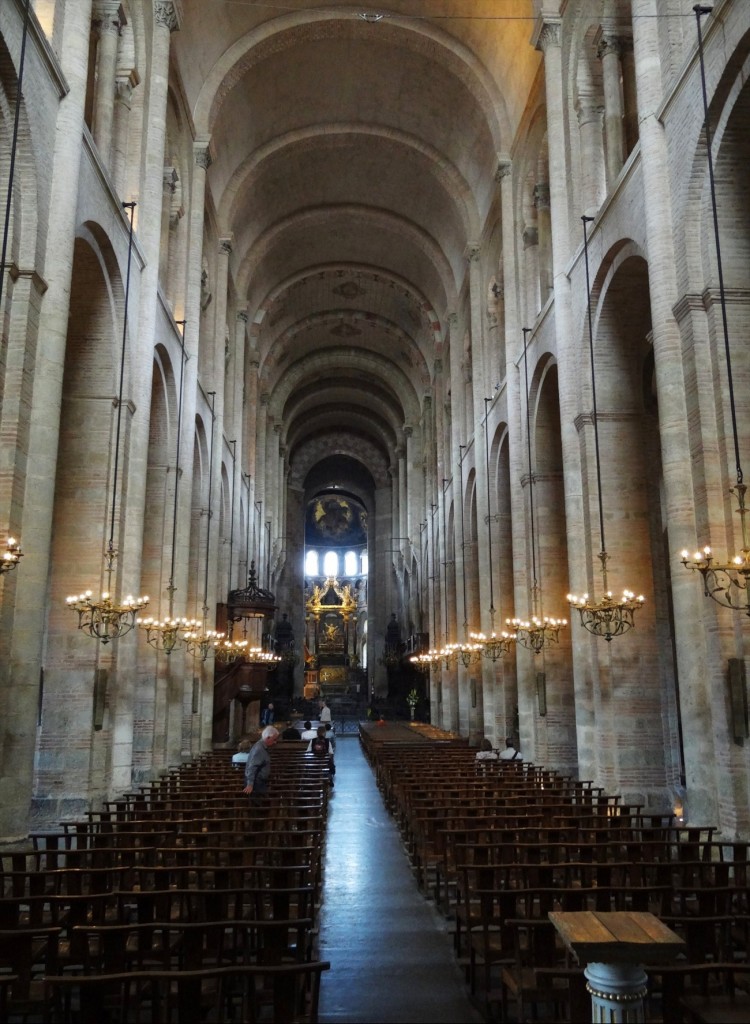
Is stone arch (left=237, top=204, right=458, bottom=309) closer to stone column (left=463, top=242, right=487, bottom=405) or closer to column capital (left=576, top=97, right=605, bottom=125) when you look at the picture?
stone column (left=463, top=242, right=487, bottom=405)

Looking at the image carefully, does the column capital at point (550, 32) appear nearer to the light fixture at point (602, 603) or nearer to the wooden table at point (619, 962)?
the light fixture at point (602, 603)

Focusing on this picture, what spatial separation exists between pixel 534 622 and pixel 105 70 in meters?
13.4

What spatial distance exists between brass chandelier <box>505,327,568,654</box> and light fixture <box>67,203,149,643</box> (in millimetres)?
8453

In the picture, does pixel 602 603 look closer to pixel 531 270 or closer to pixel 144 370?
pixel 144 370

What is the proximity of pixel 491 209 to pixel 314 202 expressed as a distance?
9838 millimetres

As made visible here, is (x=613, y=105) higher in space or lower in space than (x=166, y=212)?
lower

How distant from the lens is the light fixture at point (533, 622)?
18.3m

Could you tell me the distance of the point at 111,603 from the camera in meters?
12.8

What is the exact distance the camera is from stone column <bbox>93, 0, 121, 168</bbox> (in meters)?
14.8

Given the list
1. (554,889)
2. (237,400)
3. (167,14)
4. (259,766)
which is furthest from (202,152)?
(554,889)

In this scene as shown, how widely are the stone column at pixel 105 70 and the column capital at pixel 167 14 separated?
265 centimetres

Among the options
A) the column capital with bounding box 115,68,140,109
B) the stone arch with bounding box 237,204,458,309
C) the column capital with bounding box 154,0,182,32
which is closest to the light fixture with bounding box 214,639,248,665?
the column capital with bounding box 115,68,140,109

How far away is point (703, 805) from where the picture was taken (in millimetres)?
10742

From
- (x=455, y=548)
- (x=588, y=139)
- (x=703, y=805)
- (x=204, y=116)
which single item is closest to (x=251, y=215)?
(x=204, y=116)
